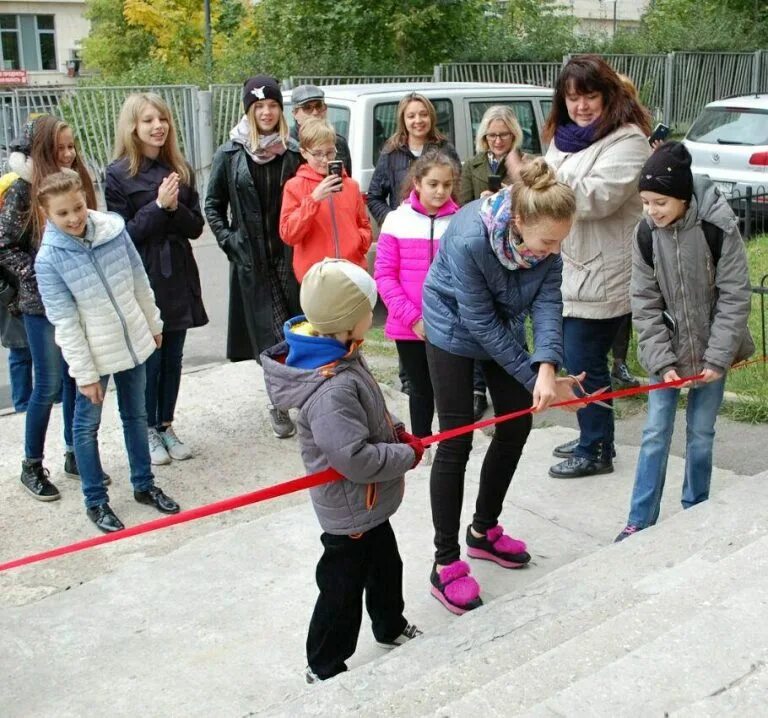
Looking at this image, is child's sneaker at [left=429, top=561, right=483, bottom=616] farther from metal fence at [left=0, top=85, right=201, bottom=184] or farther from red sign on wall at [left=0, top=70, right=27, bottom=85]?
red sign on wall at [left=0, top=70, right=27, bottom=85]

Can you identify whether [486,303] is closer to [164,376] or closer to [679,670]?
[679,670]

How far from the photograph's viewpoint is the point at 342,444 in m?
2.95

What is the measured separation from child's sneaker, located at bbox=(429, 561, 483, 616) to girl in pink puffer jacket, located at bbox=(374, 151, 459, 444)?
123cm

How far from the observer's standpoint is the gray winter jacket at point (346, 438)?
2963mm

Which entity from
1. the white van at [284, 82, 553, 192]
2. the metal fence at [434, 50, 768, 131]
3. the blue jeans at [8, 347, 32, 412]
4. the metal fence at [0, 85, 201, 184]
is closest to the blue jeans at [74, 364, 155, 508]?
the blue jeans at [8, 347, 32, 412]

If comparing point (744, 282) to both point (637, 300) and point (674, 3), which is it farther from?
point (674, 3)

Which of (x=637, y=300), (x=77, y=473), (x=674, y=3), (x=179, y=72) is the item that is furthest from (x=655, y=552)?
(x=674, y=3)

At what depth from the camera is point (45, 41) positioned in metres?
42.3

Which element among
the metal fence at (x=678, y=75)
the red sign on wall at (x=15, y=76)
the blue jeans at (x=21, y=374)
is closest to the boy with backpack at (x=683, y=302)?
the blue jeans at (x=21, y=374)

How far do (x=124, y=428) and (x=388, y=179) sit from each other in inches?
97.0

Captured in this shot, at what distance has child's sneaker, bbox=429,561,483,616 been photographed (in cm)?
371

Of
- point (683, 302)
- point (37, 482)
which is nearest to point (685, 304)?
point (683, 302)

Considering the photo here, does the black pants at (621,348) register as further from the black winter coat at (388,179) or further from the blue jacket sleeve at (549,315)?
the blue jacket sleeve at (549,315)

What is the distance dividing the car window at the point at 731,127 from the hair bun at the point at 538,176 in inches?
371
